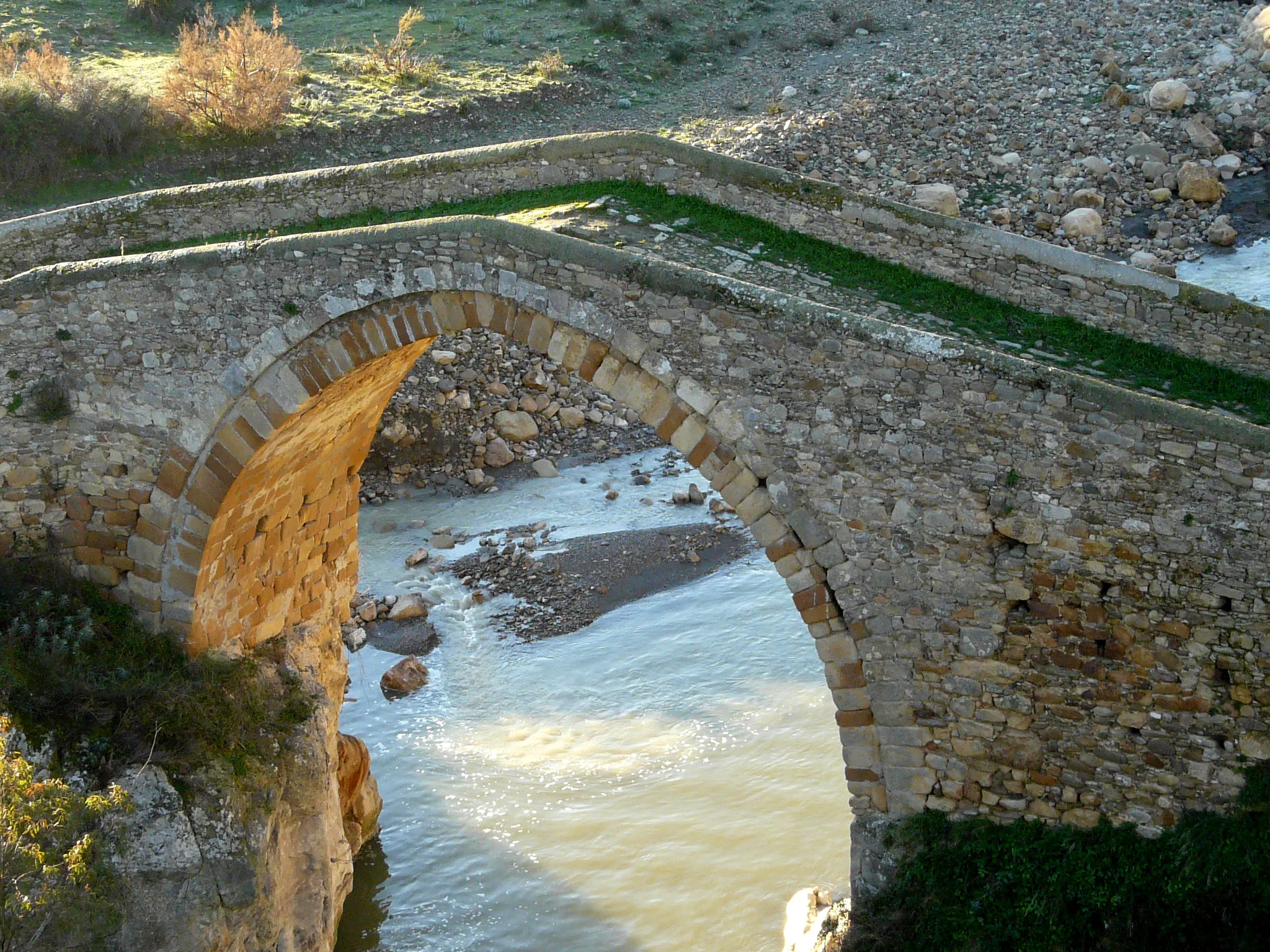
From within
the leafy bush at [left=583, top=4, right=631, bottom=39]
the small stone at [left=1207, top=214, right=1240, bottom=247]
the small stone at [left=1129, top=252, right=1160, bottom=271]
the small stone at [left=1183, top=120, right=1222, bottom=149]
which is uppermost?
the leafy bush at [left=583, top=4, right=631, bottom=39]

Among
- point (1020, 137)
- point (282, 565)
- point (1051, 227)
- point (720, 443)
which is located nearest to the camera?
point (720, 443)

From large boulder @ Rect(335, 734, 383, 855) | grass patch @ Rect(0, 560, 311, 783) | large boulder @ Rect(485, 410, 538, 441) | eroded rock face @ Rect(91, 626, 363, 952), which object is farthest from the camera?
large boulder @ Rect(485, 410, 538, 441)

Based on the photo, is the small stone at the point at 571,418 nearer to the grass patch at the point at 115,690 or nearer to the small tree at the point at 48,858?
the grass patch at the point at 115,690

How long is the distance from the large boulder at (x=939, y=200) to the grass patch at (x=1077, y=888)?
10813 mm

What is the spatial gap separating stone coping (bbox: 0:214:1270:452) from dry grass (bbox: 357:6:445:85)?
13529mm

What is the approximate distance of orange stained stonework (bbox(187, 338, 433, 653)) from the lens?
8414 mm

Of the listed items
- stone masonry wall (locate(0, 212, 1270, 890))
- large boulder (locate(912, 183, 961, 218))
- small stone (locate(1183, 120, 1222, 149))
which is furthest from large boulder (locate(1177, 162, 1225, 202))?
stone masonry wall (locate(0, 212, 1270, 890))

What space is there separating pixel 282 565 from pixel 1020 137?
13193mm

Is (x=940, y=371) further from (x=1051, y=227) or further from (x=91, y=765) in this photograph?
(x=1051, y=227)

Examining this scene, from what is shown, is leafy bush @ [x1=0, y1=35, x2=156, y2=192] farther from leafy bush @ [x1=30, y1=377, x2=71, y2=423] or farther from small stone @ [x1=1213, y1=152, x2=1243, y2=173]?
small stone @ [x1=1213, y1=152, x2=1243, y2=173]

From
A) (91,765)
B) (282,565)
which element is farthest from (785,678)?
(91,765)

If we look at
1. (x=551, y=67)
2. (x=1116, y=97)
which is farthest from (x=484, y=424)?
(x=1116, y=97)

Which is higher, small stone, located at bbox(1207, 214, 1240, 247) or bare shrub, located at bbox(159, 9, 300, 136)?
bare shrub, located at bbox(159, 9, 300, 136)

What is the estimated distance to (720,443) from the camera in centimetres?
698
